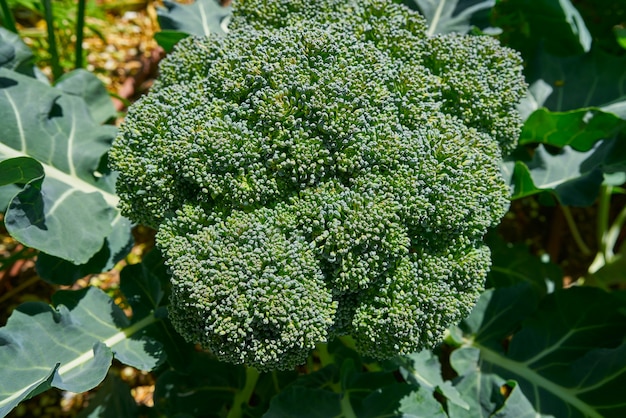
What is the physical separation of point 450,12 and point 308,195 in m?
0.96

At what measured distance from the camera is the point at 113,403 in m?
1.75

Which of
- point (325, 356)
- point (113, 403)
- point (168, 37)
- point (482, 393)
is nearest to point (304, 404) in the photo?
point (325, 356)

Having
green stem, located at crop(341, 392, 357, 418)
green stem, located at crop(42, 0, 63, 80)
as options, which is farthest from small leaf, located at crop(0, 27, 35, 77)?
green stem, located at crop(341, 392, 357, 418)

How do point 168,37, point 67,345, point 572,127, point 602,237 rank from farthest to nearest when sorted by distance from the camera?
point 602,237
point 168,37
point 572,127
point 67,345

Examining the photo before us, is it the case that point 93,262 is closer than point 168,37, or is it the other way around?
point 93,262

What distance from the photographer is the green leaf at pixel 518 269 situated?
6.49ft

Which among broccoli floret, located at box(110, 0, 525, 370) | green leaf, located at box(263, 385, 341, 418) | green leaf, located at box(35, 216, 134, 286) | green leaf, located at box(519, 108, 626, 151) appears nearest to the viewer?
broccoli floret, located at box(110, 0, 525, 370)

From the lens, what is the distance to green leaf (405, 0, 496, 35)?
1.83 meters

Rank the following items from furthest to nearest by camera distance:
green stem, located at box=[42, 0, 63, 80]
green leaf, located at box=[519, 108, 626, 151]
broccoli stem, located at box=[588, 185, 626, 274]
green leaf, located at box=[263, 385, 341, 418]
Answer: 1. broccoli stem, located at box=[588, 185, 626, 274]
2. green stem, located at box=[42, 0, 63, 80]
3. green leaf, located at box=[519, 108, 626, 151]
4. green leaf, located at box=[263, 385, 341, 418]

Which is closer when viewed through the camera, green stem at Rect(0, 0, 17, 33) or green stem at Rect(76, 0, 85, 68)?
green stem at Rect(0, 0, 17, 33)

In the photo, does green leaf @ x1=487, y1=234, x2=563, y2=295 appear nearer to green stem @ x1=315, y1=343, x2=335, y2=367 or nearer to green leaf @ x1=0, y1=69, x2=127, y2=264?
green stem @ x1=315, y1=343, x2=335, y2=367

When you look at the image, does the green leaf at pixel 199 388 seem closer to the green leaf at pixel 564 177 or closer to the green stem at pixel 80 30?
the green leaf at pixel 564 177

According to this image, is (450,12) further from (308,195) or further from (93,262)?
(93,262)


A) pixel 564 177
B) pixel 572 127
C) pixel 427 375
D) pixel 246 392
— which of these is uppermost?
pixel 572 127
